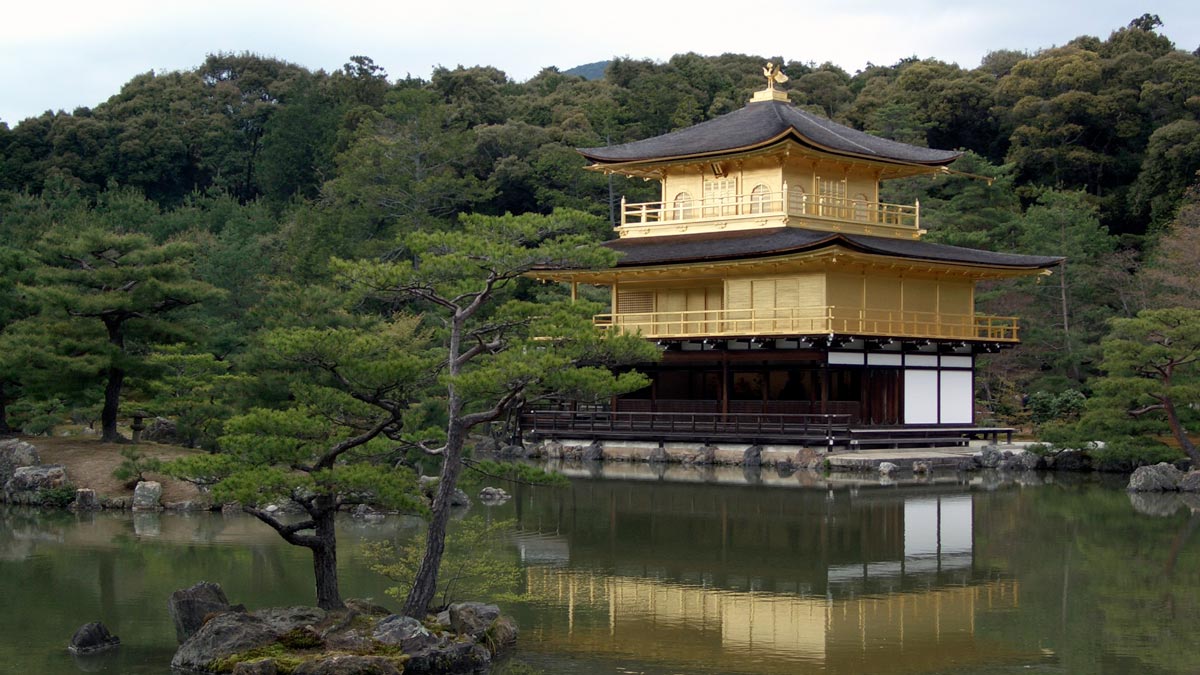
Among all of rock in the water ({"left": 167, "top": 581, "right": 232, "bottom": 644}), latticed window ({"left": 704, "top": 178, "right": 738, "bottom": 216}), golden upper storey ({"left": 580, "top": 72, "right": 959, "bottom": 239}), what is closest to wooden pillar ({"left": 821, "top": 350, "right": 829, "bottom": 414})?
golden upper storey ({"left": 580, "top": 72, "right": 959, "bottom": 239})

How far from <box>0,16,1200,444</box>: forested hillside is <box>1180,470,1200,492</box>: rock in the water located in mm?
10187

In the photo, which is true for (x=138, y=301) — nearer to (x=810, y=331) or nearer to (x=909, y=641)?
(x=810, y=331)

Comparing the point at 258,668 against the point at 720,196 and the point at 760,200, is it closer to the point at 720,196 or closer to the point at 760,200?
the point at 760,200

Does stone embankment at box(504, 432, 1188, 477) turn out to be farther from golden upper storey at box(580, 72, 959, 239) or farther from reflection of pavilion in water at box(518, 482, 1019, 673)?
golden upper storey at box(580, 72, 959, 239)

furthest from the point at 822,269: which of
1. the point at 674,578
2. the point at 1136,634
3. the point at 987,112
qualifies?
the point at 987,112

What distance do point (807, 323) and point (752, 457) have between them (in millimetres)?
3150

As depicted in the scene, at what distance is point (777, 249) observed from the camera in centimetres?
3056

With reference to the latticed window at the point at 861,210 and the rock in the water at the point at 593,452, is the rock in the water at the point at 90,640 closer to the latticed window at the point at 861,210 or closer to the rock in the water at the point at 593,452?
the rock in the water at the point at 593,452

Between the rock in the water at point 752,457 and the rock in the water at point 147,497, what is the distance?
12830 millimetres

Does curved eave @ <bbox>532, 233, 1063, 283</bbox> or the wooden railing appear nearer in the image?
the wooden railing

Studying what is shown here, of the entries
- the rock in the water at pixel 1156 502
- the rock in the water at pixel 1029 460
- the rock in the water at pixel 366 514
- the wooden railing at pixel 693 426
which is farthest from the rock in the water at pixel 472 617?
the rock in the water at pixel 1029 460

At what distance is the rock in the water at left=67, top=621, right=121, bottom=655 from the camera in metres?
11.7

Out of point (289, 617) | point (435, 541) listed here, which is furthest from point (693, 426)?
point (289, 617)

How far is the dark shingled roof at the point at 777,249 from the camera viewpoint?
30.9m
